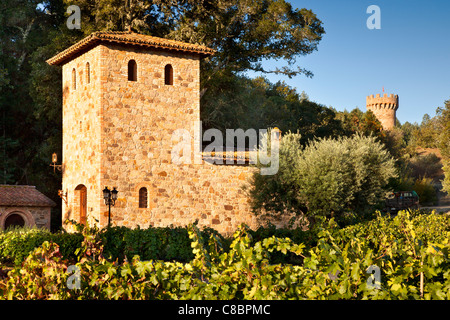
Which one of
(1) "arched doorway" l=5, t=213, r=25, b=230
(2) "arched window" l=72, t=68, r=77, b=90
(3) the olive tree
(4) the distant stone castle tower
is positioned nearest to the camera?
(3) the olive tree

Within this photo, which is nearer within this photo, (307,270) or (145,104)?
(307,270)

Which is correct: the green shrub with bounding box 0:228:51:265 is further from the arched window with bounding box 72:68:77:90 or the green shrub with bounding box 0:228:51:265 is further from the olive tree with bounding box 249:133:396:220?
the olive tree with bounding box 249:133:396:220

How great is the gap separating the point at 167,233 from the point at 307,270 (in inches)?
440

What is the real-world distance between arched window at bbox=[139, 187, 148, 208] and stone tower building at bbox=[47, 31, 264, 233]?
0.13 ft

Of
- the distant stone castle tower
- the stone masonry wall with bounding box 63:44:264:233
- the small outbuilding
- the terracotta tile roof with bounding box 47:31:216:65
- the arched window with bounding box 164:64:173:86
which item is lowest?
the small outbuilding

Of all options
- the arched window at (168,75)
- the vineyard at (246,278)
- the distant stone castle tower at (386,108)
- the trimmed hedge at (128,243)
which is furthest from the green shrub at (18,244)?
the distant stone castle tower at (386,108)

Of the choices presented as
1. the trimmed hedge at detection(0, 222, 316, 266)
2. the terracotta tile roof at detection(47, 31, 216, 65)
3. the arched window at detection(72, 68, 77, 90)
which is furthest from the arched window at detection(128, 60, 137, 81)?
the trimmed hedge at detection(0, 222, 316, 266)

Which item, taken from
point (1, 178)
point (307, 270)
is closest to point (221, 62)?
point (1, 178)

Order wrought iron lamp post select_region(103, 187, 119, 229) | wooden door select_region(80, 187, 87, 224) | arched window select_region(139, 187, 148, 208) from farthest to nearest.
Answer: wooden door select_region(80, 187, 87, 224) < arched window select_region(139, 187, 148, 208) < wrought iron lamp post select_region(103, 187, 119, 229)

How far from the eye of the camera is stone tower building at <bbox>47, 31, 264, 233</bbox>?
771 inches

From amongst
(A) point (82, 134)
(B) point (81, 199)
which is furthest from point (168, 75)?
(B) point (81, 199)
